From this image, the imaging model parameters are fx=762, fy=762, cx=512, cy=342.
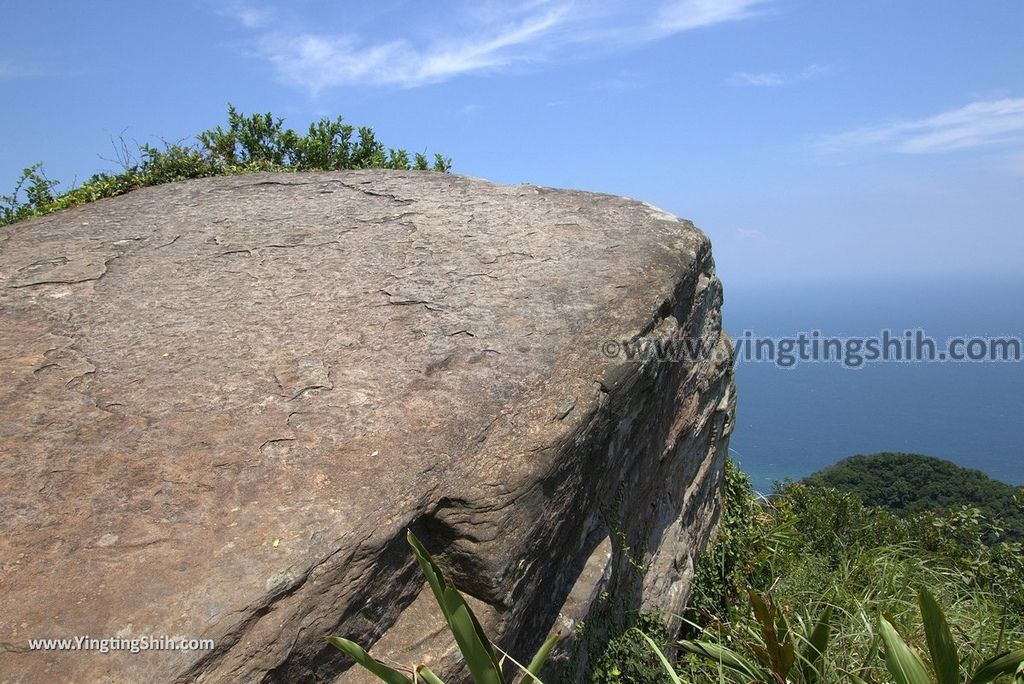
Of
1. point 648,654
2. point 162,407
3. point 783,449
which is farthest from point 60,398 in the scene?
point 783,449

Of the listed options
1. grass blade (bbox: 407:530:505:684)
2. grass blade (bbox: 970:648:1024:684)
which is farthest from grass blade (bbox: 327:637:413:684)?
grass blade (bbox: 970:648:1024:684)

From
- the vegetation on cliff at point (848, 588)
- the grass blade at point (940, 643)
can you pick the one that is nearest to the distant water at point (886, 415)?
the vegetation on cliff at point (848, 588)

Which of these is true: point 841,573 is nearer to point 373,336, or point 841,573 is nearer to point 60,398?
point 373,336

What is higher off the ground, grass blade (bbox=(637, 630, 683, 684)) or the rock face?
the rock face

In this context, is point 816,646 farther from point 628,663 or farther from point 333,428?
point 333,428

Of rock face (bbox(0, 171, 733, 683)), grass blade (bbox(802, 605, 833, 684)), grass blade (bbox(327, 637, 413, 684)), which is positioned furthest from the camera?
grass blade (bbox(802, 605, 833, 684))

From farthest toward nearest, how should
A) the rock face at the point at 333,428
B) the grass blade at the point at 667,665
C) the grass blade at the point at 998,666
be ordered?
the grass blade at the point at 667,665 → the grass blade at the point at 998,666 → the rock face at the point at 333,428

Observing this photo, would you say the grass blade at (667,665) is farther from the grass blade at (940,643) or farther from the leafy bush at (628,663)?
the grass blade at (940,643)

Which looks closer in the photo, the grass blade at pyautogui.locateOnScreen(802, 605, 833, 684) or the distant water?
the grass blade at pyautogui.locateOnScreen(802, 605, 833, 684)

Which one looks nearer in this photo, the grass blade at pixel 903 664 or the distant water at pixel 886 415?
the grass blade at pixel 903 664

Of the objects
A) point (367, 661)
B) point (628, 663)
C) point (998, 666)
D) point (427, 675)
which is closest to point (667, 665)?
point (628, 663)

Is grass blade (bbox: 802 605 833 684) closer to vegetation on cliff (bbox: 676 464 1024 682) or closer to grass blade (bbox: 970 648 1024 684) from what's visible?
vegetation on cliff (bbox: 676 464 1024 682)

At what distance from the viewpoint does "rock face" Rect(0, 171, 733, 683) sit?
2203 millimetres

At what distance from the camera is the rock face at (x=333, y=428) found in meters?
2.20
